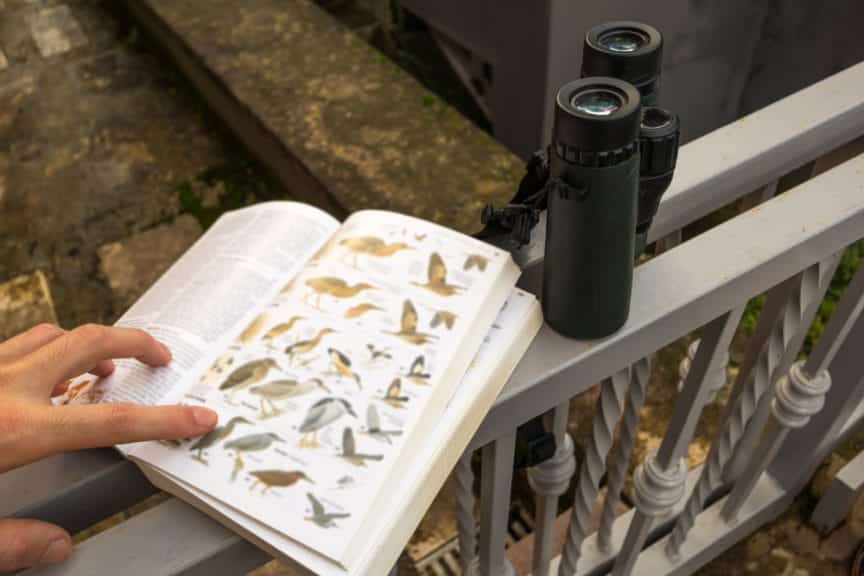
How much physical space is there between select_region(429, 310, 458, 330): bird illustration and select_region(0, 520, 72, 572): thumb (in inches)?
13.0

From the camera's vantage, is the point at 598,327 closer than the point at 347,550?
No

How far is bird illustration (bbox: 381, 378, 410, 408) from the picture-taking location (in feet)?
1.94

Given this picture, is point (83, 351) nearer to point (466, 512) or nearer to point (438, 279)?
point (438, 279)

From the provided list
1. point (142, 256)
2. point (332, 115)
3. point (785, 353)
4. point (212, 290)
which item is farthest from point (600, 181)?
point (142, 256)

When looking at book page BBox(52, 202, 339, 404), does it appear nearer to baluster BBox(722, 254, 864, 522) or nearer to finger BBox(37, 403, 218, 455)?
finger BBox(37, 403, 218, 455)

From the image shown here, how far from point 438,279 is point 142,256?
5.01ft

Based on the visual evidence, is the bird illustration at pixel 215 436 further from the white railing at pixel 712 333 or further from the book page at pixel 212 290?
the white railing at pixel 712 333

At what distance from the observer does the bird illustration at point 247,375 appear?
0.61 meters

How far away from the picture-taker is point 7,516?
1.82ft

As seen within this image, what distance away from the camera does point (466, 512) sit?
0.81m

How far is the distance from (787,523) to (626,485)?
30 cm

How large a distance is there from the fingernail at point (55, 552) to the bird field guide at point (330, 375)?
0.08 meters

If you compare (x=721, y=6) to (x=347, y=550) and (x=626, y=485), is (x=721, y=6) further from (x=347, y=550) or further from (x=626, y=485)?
(x=347, y=550)

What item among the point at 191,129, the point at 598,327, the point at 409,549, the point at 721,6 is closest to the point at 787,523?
the point at 409,549
